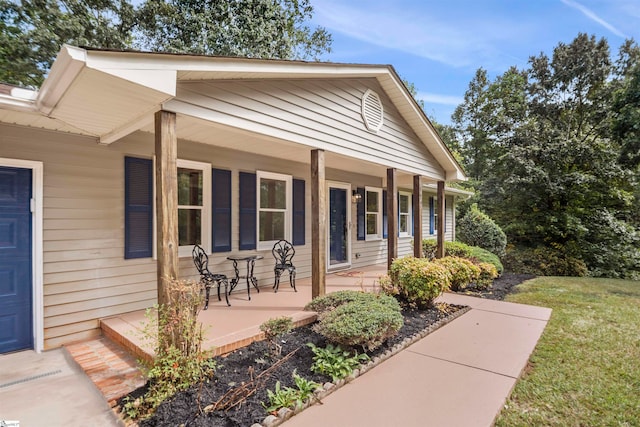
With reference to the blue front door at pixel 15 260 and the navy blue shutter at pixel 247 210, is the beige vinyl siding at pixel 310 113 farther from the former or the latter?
the blue front door at pixel 15 260

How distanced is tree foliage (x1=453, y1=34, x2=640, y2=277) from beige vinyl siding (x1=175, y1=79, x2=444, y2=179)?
21.6ft

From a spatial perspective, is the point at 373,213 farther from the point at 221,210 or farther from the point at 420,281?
the point at 221,210

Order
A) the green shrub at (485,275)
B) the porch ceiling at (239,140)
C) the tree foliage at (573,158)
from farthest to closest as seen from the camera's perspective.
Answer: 1. the tree foliage at (573,158)
2. the green shrub at (485,275)
3. the porch ceiling at (239,140)

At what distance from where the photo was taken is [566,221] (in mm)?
→ 11695

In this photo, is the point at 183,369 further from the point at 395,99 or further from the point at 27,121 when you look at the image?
the point at 395,99

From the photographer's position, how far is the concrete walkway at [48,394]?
232cm

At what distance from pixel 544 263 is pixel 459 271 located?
6.96m

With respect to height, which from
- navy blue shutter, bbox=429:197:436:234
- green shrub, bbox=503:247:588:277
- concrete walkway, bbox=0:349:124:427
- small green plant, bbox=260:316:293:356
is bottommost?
green shrub, bbox=503:247:588:277

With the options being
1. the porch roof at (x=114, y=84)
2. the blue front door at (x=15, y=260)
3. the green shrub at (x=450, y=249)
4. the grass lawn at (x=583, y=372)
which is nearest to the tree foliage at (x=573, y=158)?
the green shrub at (x=450, y=249)

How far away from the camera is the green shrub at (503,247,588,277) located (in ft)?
35.1

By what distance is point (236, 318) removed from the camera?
13.0 ft

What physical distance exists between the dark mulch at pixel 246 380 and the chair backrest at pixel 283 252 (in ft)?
6.67

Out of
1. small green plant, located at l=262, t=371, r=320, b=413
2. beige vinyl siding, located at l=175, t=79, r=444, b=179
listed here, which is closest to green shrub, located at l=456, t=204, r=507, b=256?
beige vinyl siding, located at l=175, t=79, r=444, b=179

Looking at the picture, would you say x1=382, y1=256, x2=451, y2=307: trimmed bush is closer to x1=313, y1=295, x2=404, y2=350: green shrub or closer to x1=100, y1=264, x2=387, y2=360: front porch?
x1=100, y1=264, x2=387, y2=360: front porch
